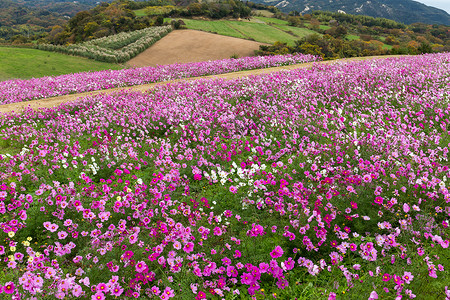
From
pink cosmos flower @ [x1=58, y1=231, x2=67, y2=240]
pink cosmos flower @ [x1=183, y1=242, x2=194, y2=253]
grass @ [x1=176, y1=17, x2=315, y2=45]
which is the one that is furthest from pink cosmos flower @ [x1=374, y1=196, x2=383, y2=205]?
grass @ [x1=176, y1=17, x2=315, y2=45]

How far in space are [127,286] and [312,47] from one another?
33.7 metres

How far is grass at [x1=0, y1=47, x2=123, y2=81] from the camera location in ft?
77.3

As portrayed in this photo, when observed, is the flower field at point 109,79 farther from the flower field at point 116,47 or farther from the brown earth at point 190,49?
the flower field at point 116,47

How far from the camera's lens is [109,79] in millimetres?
17297

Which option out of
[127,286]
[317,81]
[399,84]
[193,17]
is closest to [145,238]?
[127,286]

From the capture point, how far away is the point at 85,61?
100.0 feet

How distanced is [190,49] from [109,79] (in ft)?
79.4

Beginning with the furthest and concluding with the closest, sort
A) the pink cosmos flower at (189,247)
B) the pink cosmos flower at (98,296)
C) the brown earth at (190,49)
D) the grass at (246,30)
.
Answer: the grass at (246,30) < the brown earth at (190,49) < the pink cosmos flower at (189,247) < the pink cosmos flower at (98,296)

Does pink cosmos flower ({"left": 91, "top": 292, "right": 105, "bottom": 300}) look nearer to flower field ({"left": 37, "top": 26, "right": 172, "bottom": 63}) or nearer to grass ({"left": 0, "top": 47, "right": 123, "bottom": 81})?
grass ({"left": 0, "top": 47, "right": 123, "bottom": 81})

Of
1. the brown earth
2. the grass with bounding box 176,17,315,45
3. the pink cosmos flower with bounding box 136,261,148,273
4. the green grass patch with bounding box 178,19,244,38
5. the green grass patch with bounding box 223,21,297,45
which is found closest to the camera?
the pink cosmos flower with bounding box 136,261,148,273

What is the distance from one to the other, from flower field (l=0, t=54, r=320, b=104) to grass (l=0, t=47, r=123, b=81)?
584cm

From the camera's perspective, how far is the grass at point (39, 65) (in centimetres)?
2356

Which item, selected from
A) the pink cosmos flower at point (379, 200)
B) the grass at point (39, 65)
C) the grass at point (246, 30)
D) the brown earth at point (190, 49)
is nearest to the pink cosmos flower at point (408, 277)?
the pink cosmos flower at point (379, 200)

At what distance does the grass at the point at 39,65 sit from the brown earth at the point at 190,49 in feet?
16.9
